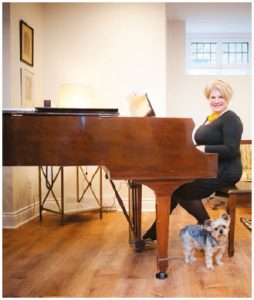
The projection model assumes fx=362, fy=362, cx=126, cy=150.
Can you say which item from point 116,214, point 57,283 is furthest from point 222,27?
point 57,283

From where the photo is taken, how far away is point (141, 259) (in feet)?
8.11

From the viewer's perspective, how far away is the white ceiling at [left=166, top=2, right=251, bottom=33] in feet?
16.1

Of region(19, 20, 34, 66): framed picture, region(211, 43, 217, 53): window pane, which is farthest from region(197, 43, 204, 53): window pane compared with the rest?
region(19, 20, 34, 66): framed picture

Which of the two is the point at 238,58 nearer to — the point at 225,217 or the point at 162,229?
the point at 225,217

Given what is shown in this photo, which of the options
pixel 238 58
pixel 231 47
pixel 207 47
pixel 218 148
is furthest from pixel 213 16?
pixel 218 148

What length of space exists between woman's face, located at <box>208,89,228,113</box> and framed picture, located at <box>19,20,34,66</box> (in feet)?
6.78

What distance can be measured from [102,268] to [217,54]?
4.56 meters

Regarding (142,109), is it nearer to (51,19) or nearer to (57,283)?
(57,283)

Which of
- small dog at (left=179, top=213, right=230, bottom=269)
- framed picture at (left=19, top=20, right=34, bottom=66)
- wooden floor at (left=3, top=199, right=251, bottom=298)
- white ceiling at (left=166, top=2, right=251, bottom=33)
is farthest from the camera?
white ceiling at (left=166, top=2, right=251, bottom=33)

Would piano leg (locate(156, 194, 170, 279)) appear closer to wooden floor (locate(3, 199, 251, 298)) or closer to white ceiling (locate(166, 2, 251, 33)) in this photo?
wooden floor (locate(3, 199, 251, 298))

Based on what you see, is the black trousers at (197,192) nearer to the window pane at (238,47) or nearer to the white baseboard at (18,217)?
the white baseboard at (18,217)

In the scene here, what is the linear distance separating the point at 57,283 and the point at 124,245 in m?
0.91

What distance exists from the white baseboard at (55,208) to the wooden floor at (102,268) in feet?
0.51

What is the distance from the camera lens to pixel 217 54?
588cm
